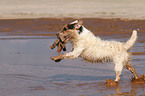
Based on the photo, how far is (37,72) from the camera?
11.1 m

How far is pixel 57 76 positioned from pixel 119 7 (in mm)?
25827

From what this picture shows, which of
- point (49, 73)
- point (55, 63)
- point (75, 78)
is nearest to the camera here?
point (75, 78)

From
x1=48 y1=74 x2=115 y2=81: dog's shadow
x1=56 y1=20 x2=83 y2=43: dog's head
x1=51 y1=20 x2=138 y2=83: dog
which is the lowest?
x1=48 y1=74 x2=115 y2=81: dog's shadow

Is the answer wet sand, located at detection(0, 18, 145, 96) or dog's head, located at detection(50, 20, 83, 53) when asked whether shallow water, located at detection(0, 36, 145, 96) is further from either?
dog's head, located at detection(50, 20, 83, 53)

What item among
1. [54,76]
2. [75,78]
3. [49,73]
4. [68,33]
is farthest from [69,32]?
[49,73]

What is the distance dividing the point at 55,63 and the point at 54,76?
6.41 feet

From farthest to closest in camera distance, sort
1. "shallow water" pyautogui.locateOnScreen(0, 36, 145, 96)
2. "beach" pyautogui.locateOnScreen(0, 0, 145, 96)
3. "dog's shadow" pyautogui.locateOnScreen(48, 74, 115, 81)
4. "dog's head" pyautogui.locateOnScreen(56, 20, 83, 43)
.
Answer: "dog's shadow" pyautogui.locateOnScreen(48, 74, 115, 81)
"dog's head" pyautogui.locateOnScreen(56, 20, 83, 43)
"beach" pyautogui.locateOnScreen(0, 0, 145, 96)
"shallow water" pyautogui.locateOnScreen(0, 36, 145, 96)

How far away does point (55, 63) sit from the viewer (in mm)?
12508

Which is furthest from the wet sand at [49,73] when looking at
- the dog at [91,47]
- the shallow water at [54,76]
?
the dog at [91,47]

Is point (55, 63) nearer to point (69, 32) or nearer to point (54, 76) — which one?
point (54, 76)

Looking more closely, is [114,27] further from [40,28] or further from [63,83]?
[63,83]

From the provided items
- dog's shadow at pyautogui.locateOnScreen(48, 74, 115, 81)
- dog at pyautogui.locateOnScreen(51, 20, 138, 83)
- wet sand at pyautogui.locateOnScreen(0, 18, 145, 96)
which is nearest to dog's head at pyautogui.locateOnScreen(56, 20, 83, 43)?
dog at pyautogui.locateOnScreen(51, 20, 138, 83)

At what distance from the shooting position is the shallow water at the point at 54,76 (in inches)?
343

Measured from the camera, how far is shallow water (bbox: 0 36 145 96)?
28.6 ft
